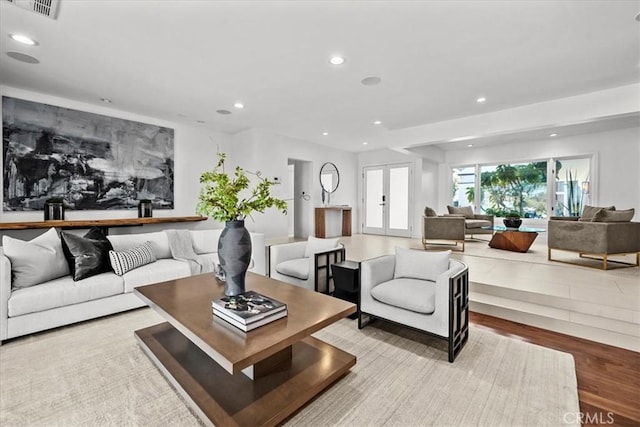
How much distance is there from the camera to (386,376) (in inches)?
75.1

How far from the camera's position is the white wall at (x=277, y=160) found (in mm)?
6098

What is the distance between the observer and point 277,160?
6465mm

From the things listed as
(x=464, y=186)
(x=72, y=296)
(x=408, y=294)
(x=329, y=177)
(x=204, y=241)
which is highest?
(x=329, y=177)

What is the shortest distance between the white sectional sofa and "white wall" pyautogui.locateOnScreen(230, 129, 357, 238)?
2.33 meters

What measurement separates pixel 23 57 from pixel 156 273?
2.80 meters

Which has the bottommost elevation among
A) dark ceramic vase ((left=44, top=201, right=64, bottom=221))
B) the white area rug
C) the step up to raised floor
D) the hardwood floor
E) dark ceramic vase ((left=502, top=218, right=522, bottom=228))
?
the hardwood floor

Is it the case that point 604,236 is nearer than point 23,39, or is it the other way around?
point 23,39

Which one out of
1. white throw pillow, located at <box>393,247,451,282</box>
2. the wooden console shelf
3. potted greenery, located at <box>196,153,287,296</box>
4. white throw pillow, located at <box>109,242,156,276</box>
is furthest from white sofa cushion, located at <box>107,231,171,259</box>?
white throw pillow, located at <box>393,247,451,282</box>

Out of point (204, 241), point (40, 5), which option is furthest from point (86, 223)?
point (40, 5)

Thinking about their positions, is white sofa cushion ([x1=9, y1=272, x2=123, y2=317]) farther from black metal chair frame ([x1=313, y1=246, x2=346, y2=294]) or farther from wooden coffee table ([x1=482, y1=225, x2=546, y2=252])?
wooden coffee table ([x1=482, y1=225, x2=546, y2=252])

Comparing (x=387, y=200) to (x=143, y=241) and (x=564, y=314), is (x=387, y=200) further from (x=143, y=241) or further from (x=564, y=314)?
(x=143, y=241)

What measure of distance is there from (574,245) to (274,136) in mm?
5712

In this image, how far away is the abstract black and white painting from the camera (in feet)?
13.4

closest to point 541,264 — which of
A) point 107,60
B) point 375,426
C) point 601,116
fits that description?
point 601,116
